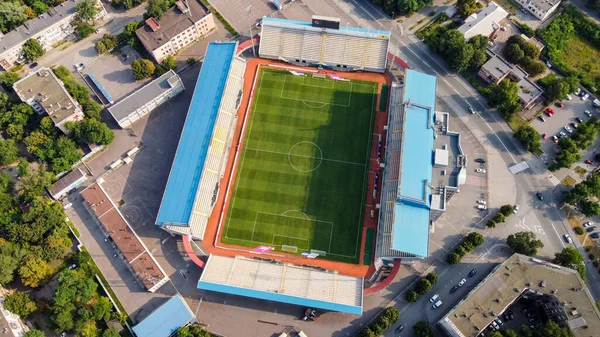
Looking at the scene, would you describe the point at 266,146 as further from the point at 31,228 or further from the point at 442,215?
the point at 31,228

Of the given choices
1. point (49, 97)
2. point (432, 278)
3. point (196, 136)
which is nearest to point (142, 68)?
point (49, 97)

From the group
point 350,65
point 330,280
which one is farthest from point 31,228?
point 350,65

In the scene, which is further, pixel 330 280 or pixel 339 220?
pixel 339 220

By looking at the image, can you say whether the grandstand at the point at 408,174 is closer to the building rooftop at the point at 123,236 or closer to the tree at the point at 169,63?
the building rooftop at the point at 123,236

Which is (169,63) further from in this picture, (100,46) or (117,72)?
(100,46)

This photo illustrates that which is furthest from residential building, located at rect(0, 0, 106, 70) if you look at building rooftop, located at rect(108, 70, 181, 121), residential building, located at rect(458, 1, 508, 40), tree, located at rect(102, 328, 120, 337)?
residential building, located at rect(458, 1, 508, 40)
